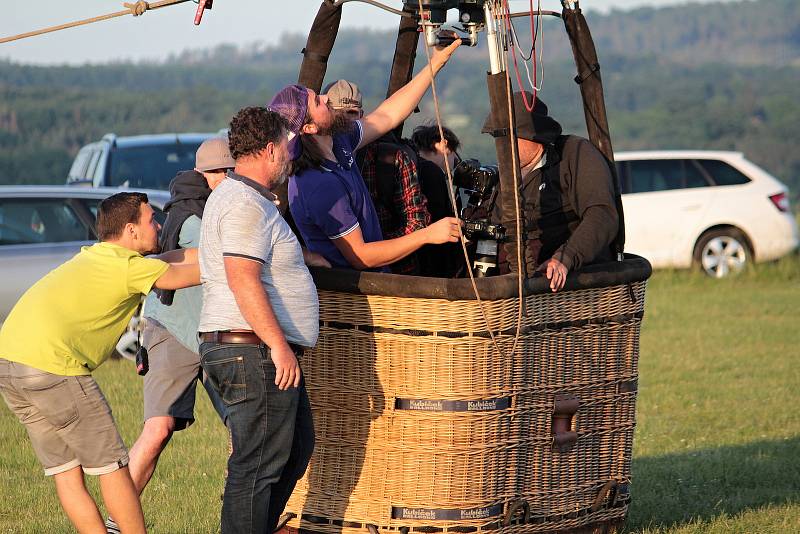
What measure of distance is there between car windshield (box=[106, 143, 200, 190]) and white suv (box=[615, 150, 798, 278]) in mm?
5163

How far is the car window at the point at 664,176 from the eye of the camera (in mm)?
14914

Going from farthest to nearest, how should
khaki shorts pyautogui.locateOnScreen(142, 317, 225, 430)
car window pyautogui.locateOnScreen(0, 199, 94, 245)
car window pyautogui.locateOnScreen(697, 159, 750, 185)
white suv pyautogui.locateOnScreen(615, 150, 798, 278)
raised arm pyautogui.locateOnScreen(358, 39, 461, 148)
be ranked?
car window pyautogui.locateOnScreen(697, 159, 750, 185) < white suv pyautogui.locateOnScreen(615, 150, 798, 278) < car window pyautogui.locateOnScreen(0, 199, 94, 245) < khaki shorts pyautogui.locateOnScreen(142, 317, 225, 430) < raised arm pyautogui.locateOnScreen(358, 39, 461, 148)

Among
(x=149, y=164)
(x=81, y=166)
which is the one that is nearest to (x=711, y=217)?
(x=149, y=164)

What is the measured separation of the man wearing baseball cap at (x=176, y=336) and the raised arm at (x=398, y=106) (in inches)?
21.7

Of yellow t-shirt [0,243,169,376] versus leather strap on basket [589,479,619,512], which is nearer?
yellow t-shirt [0,243,169,376]

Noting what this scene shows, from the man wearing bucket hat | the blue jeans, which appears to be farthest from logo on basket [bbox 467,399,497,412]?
the man wearing bucket hat

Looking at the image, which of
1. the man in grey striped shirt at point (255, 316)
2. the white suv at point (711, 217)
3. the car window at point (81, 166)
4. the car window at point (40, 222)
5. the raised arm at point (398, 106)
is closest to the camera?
the man in grey striped shirt at point (255, 316)

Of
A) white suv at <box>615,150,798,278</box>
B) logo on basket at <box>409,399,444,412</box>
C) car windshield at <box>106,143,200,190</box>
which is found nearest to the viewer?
logo on basket at <box>409,399,444,412</box>

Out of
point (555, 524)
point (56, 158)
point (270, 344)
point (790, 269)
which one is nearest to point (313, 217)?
point (270, 344)

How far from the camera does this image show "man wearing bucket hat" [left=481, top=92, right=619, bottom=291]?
4.95 m

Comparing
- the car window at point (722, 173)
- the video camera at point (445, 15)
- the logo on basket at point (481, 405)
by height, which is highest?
the video camera at point (445, 15)

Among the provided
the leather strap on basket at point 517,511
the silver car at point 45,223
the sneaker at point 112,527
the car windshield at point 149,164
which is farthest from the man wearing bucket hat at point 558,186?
the car windshield at point 149,164

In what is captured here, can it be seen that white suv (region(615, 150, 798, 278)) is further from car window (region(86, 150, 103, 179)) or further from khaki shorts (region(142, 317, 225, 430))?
khaki shorts (region(142, 317, 225, 430))

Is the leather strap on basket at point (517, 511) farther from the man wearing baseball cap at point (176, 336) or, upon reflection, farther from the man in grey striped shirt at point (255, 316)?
the man wearing baseball cap at point (176, 336)
